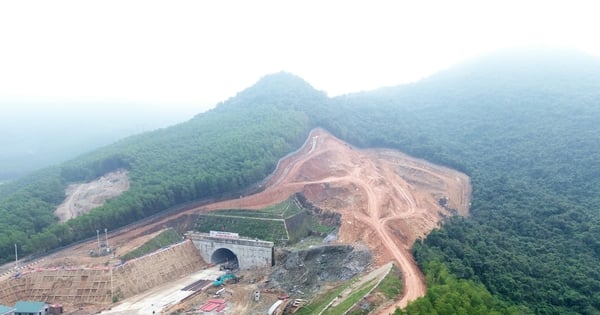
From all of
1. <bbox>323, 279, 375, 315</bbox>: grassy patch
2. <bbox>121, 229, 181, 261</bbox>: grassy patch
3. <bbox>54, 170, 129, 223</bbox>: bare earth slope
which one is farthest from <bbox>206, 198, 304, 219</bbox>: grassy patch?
<bbox>323, 279, 375, 315</bbox>: grassy patch

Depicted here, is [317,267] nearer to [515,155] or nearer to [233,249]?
[233,249]

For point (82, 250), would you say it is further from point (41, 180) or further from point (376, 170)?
point (376, 170)

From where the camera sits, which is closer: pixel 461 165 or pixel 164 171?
pixel 164 171

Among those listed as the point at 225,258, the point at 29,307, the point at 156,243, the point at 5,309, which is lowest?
the point at 225,258

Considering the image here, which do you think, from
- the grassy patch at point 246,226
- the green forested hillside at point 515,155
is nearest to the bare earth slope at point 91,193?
the grassy patch at point 246,226

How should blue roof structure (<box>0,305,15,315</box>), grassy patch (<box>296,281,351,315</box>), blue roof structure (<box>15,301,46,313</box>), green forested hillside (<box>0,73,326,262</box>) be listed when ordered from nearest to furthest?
grassy patch (<box>296,281,351,315</box>), blue roof structure (<box>0,305,15,315</box>), blue roof structure (<box>15,301,46,313</box>), green forested hillside (<box>0,73,326,262</box>)

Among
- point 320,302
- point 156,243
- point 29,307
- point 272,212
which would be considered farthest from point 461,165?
point 29,307

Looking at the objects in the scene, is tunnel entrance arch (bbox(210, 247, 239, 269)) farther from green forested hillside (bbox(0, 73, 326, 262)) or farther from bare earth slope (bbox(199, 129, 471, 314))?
green forested hillside (bbox(0, 73, 326, 262))
